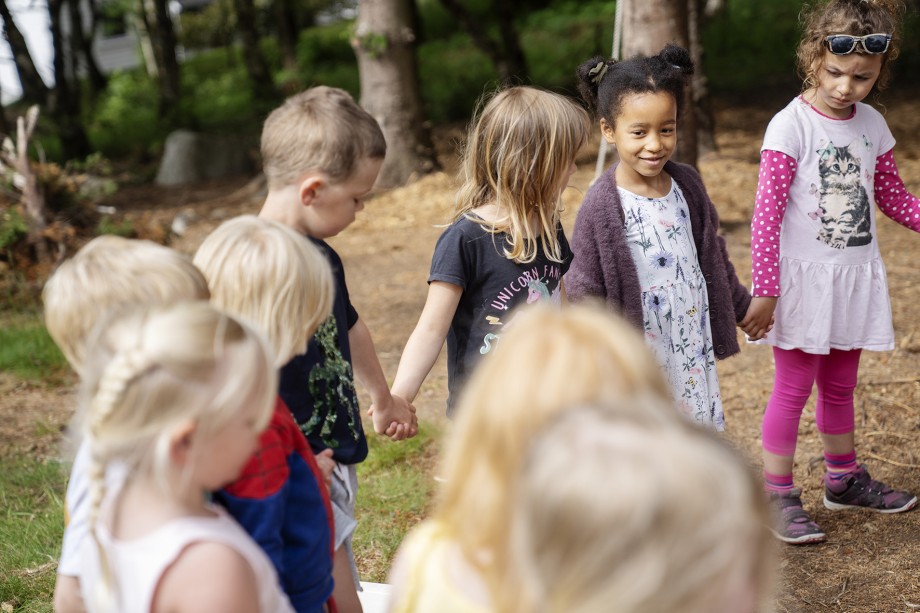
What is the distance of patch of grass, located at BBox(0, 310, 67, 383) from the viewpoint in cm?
558

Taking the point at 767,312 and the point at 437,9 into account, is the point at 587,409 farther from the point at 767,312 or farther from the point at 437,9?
the point at 437,9

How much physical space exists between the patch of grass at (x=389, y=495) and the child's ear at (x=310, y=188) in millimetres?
1550

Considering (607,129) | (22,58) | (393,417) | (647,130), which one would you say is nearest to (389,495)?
(393,417)

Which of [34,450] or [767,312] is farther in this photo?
[34,450]

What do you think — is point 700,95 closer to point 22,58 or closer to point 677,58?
point 677,58

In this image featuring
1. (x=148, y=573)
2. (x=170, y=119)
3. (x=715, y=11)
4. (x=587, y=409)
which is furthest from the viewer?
(x=170, y=119)

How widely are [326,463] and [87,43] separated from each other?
20.5m

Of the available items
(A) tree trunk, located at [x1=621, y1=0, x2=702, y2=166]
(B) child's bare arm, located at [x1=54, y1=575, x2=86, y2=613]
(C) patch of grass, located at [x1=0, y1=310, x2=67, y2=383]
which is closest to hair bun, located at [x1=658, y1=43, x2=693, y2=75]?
(B) child's bare arm, located at [x1=54, y1=575, x2=86, y2=613]

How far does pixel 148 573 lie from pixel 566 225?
649 centimetres

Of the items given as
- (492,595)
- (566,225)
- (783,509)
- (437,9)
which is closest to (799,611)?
(783,509)

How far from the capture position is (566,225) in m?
7.74

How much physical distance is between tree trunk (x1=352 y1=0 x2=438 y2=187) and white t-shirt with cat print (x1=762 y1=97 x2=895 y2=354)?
6.36 metres

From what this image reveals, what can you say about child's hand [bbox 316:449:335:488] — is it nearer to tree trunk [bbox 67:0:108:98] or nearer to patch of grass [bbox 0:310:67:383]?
patch of grass [bbox 0:310:67:383]

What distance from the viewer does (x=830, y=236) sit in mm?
3227
